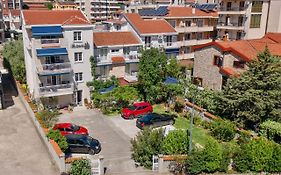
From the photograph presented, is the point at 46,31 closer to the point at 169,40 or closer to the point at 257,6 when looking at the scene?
the point at 169,40

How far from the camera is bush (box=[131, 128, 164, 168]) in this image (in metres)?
25.2

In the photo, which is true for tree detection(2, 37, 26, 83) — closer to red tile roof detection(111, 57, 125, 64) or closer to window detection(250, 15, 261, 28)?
red tile roof detection(111, 57, 125, 64)

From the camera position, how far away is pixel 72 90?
39594 mm

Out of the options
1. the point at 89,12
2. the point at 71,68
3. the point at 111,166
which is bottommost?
the point at 111,166

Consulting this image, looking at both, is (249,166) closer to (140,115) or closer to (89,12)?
(140,115)

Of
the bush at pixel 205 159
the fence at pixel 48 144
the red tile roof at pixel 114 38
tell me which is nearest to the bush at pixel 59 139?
the fence at pixel 48 144

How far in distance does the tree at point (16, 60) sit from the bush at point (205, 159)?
102ft

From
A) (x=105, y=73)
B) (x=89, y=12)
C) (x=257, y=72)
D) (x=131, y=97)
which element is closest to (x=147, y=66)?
(x=131, y=97)

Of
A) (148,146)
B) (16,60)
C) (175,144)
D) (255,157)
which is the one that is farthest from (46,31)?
(255,157)

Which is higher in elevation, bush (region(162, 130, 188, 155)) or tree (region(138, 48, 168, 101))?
tree (region(138, 48, 168, 101))

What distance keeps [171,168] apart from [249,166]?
6172 millimetres

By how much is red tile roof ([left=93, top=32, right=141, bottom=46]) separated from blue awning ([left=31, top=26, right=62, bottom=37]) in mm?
6427

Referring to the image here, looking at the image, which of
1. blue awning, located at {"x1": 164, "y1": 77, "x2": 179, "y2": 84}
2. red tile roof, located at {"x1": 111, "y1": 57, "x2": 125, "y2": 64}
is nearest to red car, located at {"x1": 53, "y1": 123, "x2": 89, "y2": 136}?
blue awning, located at {"x1": 164, "y1": 77, "x2": 179, "y2": 84}

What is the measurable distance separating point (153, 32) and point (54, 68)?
17.4m
